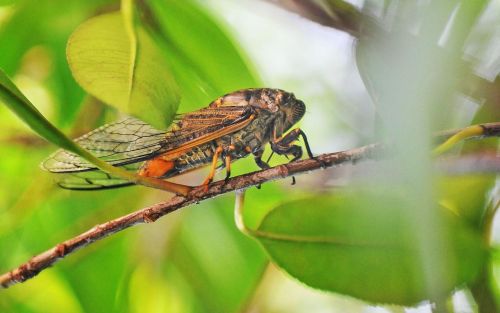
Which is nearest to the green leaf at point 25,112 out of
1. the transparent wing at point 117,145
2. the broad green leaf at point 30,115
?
the broad green leaf at point 30,115

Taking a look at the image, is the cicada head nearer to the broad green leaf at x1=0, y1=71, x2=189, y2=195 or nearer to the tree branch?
the tree branch

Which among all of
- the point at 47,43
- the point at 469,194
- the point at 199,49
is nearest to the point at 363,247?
the point at 469,194

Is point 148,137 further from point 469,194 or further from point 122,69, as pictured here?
point 469,194

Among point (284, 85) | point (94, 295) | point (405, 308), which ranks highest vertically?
point (284, 85)

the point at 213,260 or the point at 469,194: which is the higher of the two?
the point at 469,194

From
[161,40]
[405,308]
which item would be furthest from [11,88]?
[405,308]

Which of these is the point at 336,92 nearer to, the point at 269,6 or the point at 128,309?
the point at 269,6

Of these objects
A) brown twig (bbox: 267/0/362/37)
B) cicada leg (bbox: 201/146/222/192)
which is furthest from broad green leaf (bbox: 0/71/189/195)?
brown twig (bbox: 267/0/362/37)
